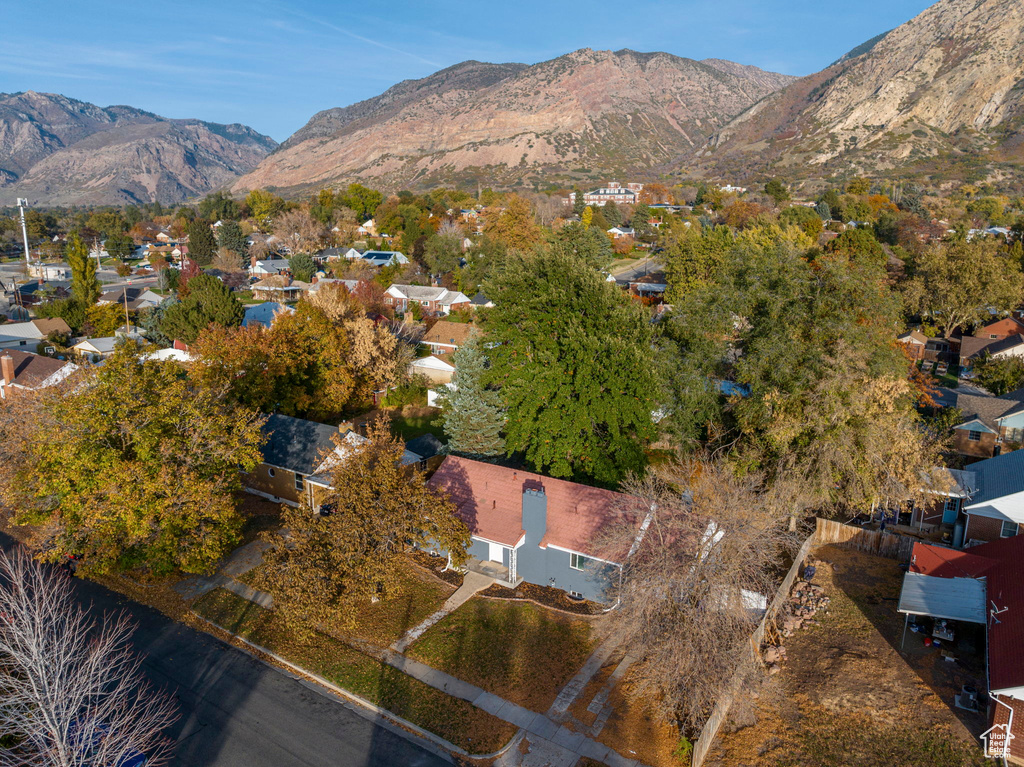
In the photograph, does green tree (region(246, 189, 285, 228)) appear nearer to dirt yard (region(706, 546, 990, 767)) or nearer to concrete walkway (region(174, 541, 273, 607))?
concrete walkway (region(174, 541, 273, 607))

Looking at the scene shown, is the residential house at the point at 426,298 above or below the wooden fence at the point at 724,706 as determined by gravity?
above

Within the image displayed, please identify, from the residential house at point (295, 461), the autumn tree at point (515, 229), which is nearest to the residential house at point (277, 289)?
the autumn tree at point (515, 229)

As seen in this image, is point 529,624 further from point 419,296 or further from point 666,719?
point 419,296

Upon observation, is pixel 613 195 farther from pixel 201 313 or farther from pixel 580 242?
pixel 201 313

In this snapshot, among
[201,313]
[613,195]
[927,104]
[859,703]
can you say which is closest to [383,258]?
[201,313]

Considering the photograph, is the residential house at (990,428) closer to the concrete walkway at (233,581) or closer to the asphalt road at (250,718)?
the asphalt road at (250,718)

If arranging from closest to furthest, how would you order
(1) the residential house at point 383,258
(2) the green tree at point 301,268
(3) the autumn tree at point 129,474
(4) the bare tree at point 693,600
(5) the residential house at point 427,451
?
(4) the bare tree at point 693,600 < (3) the autumn tree at point 129,474 < (5) the residential house at point 427,451 < (2) the green tree at point 301,268 < (1) the residential house at point 383,258
